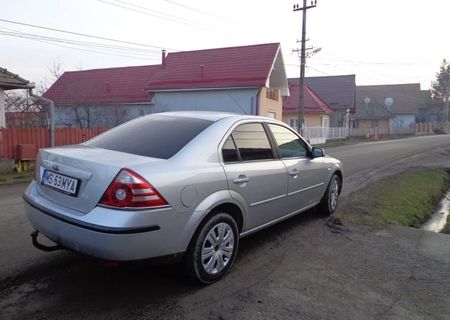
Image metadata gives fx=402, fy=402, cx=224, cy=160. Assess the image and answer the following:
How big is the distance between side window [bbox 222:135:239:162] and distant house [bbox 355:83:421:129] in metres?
58.8

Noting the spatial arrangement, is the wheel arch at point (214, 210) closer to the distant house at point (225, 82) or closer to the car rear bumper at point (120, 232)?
Answer: the car rear bumper at point (120, 232)

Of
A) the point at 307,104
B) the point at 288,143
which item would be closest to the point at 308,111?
the point at 307,104

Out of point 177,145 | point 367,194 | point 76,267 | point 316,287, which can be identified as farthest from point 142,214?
point 367,194

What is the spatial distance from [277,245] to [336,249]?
0.71 metres

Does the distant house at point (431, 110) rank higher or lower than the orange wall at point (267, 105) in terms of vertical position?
higher

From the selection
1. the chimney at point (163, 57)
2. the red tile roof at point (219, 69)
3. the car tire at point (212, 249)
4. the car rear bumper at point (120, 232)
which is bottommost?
the car tire at point (212, 249)

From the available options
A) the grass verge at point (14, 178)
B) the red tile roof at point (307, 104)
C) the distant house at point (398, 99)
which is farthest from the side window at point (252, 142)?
the distant house at point (398, 99)

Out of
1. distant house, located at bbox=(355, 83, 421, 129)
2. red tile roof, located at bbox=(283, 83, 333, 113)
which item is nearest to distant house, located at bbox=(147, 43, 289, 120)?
red tile roof, located at bbox=(283, 83, 333, 113)

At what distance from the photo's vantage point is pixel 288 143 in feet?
17.2

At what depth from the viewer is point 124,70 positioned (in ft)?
105

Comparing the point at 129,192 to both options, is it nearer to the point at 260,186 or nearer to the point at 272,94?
the point at 260,186

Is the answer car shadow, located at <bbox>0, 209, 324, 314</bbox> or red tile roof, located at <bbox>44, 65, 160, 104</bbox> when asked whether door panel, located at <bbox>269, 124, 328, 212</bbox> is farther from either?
red tile roof, located at <bbox>44, 65, 160, 104</bbox>

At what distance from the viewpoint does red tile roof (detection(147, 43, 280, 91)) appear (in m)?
24.1

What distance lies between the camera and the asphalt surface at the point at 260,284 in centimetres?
327
